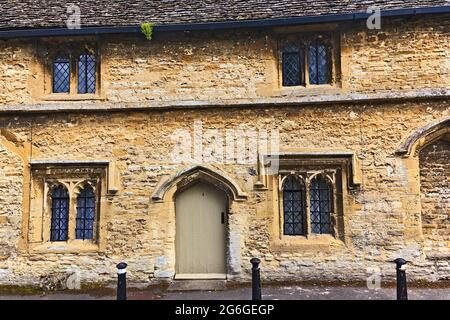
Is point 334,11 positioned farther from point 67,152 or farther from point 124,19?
point 67,152

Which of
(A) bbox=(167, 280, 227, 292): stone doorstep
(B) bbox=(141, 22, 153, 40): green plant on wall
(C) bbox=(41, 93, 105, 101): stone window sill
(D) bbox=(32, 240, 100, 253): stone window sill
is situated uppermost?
(B) bbox=(141, 22, 153, 40): green plant on wall

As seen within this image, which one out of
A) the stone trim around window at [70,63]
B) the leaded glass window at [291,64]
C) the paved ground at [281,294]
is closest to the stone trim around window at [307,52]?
the leaded glass window at [291,64]

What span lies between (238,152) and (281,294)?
106 inches

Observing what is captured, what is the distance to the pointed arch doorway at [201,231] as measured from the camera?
6.96 metres

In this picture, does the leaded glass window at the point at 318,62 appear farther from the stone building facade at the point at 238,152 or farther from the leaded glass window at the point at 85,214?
the leaded glass window at the point at 85,214

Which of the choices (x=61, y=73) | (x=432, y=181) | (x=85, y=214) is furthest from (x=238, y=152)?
(x=61, y=73)

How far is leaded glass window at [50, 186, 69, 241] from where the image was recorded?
7.06 m

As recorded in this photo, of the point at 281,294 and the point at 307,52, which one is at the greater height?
the point at 307,52

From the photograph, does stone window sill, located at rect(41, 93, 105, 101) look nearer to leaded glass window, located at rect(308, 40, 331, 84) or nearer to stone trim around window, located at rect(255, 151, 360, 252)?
stone trim around window, located at rect(255, 151, 360, 252)

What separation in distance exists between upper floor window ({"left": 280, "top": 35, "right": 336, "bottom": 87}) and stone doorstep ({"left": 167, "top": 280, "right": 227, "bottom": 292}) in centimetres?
412

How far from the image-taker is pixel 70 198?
22.8ft

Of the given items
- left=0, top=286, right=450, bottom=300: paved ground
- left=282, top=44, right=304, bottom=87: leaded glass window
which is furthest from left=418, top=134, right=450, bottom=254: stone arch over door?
left=282, top=44, right=304, bottom=87: leaded glass window

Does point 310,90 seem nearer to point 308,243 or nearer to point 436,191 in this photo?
point 308,243
